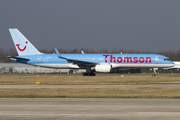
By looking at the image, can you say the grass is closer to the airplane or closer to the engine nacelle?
the engine nacelle

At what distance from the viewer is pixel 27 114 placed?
12.6m

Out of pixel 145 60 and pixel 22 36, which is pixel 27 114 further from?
pixel 22 36

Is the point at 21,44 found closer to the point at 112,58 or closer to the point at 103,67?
the point at 103,67

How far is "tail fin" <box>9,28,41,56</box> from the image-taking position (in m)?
57.8

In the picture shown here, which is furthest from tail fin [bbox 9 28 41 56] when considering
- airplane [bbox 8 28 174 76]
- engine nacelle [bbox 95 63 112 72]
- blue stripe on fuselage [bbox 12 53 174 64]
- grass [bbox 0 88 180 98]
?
grass [bbox 0 88 180 98]

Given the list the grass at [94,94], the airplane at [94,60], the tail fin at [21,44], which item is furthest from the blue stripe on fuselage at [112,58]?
the grass at [94,94]

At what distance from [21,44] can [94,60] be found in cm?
1633

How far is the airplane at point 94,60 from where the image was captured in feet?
172

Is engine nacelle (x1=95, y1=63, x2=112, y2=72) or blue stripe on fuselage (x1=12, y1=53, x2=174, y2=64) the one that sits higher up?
blue stripe on fuselage (x1=12, y1=53, x2=174, y2=64)

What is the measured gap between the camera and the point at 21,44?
58.6m

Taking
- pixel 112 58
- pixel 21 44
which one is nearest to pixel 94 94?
pixel 112 58

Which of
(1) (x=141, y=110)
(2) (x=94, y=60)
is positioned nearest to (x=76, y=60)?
(2) (x=94, y=60)

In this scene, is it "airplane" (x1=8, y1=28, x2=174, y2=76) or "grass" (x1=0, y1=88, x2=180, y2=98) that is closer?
"grass" (x1=0, y1=88, x2=180, y2=98)

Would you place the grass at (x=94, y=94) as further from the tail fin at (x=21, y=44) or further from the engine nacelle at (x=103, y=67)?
the tail fin at (x=21, y=44)
